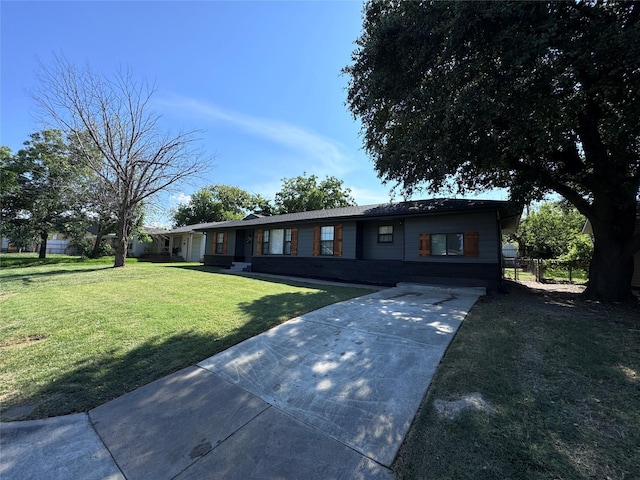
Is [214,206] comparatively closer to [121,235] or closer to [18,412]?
[121,235]

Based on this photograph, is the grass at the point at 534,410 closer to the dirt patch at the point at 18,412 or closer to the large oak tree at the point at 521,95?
the dirt patch at the point at 18,412

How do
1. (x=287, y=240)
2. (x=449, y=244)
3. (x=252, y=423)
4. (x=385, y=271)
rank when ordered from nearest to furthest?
(x=252, y=423)
(x=449, y=244)
(x=385, y=271)
(x=287, y=240)

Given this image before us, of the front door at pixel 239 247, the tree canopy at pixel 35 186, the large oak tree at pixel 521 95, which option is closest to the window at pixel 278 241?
the front door at pixel 239 247

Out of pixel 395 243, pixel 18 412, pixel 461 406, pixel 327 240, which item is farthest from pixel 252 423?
pixel 327 240

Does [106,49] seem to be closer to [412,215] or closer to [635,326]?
[412,215]

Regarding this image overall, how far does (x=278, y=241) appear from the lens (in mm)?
15148

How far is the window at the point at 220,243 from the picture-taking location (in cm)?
1859

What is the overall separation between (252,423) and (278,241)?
42.4ft

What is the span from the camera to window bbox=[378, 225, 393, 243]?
11.8 m

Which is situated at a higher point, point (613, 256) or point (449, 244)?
point (449, 244)

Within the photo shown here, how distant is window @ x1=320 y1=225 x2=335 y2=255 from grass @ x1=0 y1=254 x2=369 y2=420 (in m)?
4.76

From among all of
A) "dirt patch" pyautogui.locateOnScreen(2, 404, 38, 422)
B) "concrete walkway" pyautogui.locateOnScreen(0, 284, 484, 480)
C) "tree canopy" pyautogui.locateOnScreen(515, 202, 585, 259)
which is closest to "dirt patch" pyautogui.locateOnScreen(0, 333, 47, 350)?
"dirt patch" pyautogui.locateOnScreen(2, 404, 38, 422)

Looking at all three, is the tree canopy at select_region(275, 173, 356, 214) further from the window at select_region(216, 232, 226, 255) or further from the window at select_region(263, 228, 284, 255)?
the window at select_region(263, 228, 284, 255)

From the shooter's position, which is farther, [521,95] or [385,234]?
[385,234]
